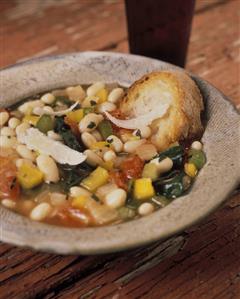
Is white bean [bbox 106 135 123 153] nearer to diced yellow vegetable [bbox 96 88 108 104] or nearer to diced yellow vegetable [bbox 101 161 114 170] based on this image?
diced yellow vegetable [bbox 101 161 114 170]

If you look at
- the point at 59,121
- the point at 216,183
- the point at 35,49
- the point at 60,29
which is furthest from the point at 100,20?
the point at 216,183

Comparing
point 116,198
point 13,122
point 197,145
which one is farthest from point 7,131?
point 197,145

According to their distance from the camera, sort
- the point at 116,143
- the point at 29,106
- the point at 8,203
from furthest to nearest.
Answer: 1. the point at 29,106
2. the point at 116,143
3. the point at 8,203

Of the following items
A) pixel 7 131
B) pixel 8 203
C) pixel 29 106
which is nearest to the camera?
pixel 8 203

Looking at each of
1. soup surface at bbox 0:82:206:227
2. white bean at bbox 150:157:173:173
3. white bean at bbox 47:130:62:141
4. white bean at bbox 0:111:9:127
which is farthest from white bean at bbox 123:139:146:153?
white bean at bbox 0:111:9:127

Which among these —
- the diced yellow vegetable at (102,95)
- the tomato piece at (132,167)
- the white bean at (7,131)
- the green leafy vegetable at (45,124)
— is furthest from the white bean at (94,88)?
the tomato piece at (132,167)

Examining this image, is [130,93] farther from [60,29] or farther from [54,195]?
[60,29]

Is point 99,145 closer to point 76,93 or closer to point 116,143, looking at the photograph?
point 116,143
